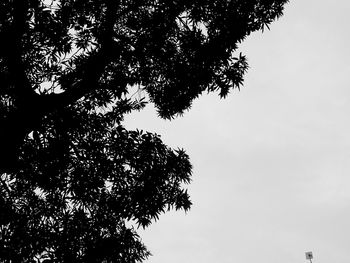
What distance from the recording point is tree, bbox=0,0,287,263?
6531 mm

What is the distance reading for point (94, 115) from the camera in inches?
320

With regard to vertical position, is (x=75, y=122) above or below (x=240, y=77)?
below

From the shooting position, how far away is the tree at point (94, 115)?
6531mm

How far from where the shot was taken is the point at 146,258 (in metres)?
7.81

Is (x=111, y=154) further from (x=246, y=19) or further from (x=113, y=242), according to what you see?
(x=246, y=19)

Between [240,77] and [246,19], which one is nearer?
[246,19]

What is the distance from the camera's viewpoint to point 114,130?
7.64 m

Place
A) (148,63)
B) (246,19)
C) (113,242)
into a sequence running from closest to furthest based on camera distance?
(113,242)
(246,19)
(148,63)

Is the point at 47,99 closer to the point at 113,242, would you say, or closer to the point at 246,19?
the point at 113,242

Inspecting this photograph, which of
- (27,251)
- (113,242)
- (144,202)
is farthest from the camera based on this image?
(144,202)

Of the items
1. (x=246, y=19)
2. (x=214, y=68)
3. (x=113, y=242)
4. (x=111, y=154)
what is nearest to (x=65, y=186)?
(x=111, y=154)

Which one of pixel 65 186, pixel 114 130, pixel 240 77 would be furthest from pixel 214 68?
pixel 65 186

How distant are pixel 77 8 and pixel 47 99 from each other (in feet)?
8.80

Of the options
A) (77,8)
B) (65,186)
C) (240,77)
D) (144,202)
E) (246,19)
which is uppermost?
(77,8)
